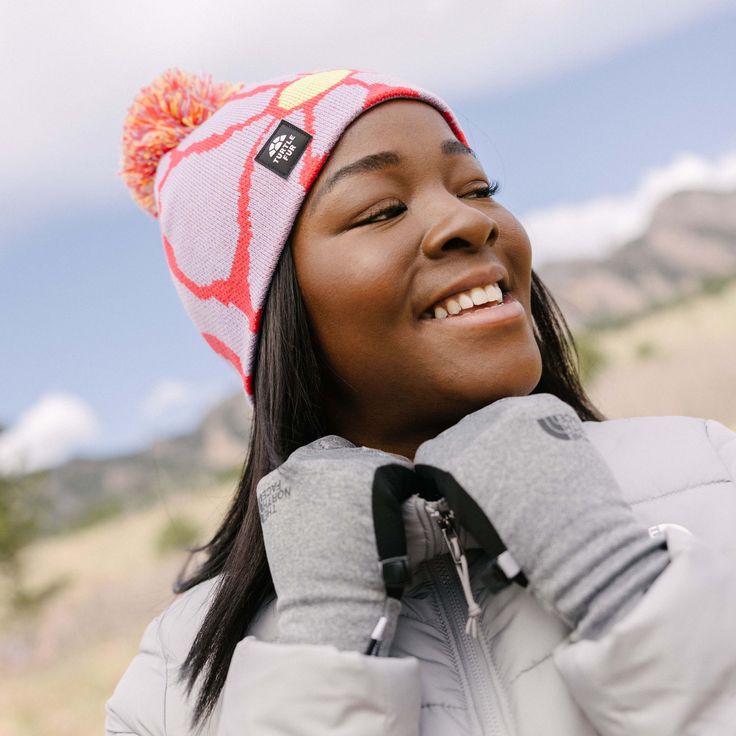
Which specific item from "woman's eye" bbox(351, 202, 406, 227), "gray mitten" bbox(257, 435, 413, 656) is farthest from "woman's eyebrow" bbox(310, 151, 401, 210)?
"gray mitten" bbox(257, 435, 413, 656)

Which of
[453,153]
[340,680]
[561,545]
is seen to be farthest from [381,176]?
[340,680]

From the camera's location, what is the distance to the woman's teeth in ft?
5.54

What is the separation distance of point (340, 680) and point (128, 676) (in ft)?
2.58

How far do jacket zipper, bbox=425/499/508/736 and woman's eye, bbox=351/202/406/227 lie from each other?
60 cm

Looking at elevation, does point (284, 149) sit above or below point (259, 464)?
above

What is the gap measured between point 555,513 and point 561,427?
18 centimetres

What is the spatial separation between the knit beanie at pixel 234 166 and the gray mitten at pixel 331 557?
59cm

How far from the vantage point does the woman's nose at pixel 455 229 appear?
1.67 metres

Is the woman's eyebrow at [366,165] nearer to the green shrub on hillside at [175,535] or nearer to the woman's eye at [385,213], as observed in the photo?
the woman's eye at [385,213]

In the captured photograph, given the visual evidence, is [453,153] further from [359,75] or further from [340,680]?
[340,680]

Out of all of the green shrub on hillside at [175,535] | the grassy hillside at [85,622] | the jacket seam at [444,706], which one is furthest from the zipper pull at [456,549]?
the green shrub on hillside at [175,535]

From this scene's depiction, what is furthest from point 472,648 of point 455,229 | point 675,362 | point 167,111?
point 675,362

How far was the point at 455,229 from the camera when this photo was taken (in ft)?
5.47

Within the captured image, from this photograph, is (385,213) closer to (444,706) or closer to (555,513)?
(555,513)
